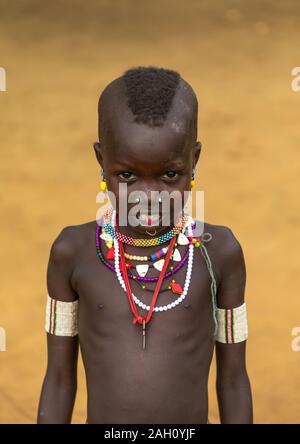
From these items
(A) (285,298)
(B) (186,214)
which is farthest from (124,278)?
(A) (285,298)

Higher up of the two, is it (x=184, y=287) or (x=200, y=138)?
(x=200, y=138)

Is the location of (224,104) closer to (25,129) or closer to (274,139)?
(274,139)

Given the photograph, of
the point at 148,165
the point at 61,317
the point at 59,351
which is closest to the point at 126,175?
the point at 148,165

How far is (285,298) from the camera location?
586 cm

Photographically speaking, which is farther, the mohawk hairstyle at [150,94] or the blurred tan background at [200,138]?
the blurred tan background at [200,138]

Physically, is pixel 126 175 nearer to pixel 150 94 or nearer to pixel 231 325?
pixel 150 94

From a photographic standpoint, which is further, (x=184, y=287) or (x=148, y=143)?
(x=184, y=287)

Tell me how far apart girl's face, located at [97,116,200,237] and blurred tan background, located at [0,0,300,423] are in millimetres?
2922

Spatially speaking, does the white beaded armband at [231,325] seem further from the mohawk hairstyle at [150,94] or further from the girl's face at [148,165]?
the mohawk hairstyle at [150,94]

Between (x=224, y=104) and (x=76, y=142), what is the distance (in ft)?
5.43

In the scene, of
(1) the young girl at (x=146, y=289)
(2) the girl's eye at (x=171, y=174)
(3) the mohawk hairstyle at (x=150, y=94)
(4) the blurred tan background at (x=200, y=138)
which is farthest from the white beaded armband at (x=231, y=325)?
(4) the blurred tan background at (x=200, y=138)

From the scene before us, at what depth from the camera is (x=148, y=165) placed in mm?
2211

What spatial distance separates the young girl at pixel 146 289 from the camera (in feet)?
7.38

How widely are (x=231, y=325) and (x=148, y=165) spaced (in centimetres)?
70
